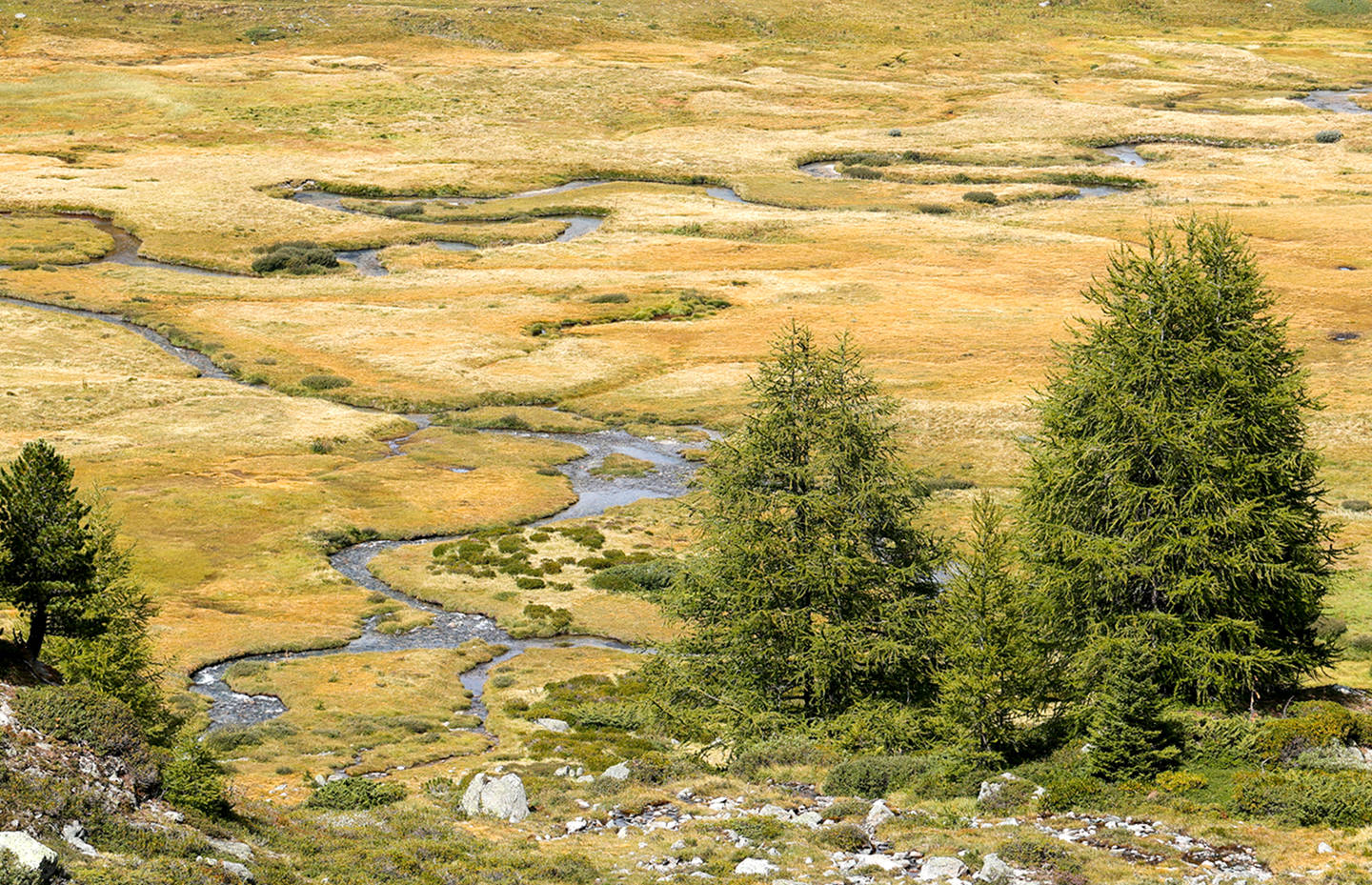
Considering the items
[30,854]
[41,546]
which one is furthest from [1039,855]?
[41,546]

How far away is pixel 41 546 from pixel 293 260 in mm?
125407

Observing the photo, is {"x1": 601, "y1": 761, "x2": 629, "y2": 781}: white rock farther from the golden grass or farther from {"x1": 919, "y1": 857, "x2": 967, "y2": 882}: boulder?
{"x1": 919, "y1": 857, "x2": 967, "y2": 882}: boulder

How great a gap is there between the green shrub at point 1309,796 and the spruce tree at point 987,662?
261 inches

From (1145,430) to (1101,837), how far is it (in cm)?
1467

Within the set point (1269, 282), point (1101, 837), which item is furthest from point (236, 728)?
point (1269, 282)

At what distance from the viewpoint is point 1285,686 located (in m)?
41.1

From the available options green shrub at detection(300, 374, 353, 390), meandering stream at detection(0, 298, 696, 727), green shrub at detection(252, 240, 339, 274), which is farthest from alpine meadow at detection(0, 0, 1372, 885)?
green shrub at detection(252, 240, 339, 274)

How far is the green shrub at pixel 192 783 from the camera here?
1156 inches

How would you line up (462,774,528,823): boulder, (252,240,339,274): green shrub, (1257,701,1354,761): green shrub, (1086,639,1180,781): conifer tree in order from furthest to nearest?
(252,240,339,274): green shrub
(462,774,528,823): boulder
(1257,701,1354,761): green shrub
(1086,639,1180,781): conifer tree

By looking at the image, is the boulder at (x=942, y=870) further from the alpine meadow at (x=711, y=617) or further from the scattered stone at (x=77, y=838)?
the scattered stone at (x=77, y=838)

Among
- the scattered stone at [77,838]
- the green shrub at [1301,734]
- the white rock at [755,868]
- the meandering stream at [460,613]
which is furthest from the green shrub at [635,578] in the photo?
the scattered stone at [77,838]

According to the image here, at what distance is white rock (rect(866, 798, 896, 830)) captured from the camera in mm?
33750

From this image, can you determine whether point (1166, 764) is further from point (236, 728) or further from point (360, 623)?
point (360, 623)

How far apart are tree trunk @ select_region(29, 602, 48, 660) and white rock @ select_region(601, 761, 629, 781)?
54.1 ft
